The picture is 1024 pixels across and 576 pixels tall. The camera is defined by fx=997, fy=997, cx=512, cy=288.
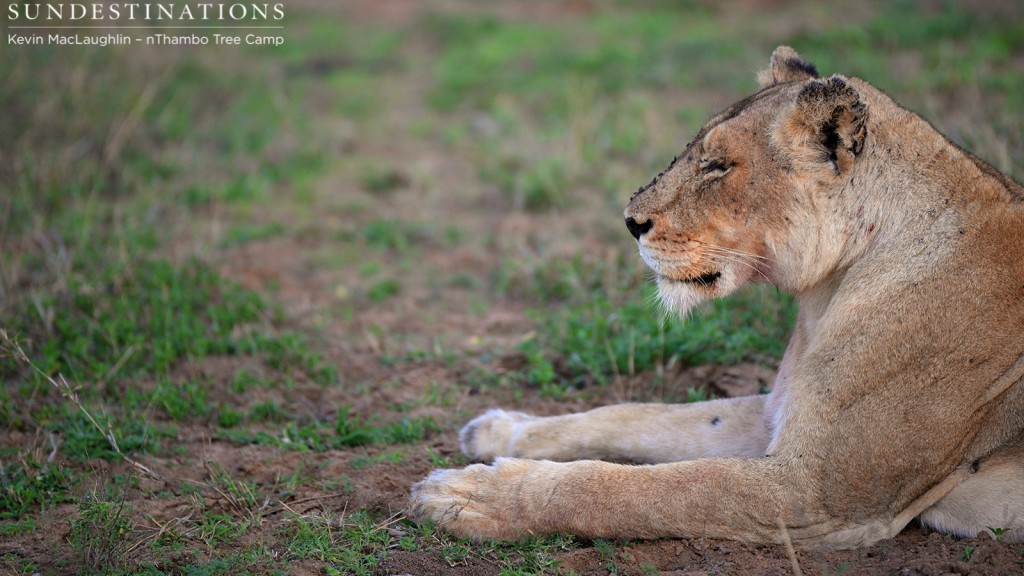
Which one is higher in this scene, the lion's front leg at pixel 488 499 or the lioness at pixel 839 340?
the lioness at pixel 839 340

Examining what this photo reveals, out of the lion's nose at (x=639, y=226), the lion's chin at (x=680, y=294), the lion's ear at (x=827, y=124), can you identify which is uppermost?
the lion's ear at (x=827, y=124)

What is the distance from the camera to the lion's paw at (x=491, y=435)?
4.20 metres

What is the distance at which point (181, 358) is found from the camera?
5.19 meters

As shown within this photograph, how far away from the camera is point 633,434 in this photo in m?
4.14

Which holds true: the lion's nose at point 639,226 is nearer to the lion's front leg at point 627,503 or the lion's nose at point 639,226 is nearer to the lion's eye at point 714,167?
the lion's eye at point 714,167

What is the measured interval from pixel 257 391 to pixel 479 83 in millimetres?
5629

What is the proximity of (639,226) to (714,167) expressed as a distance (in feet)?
1.20

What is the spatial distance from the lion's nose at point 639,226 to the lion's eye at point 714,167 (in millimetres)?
279

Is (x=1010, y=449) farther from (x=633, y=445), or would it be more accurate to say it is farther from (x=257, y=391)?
(x=257, y=391)

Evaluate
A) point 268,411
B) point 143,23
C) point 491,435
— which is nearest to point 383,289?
point 268,411

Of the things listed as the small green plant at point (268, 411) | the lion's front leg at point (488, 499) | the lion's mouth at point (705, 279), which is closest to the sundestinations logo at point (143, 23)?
the small green plant at point (268, 411)

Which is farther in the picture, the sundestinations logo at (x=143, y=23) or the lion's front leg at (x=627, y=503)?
the sundestinations logo at (x=143, y=23)

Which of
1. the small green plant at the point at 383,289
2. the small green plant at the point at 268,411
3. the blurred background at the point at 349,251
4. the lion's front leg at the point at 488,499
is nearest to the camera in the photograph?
the lion's front leg at the point at 488,499

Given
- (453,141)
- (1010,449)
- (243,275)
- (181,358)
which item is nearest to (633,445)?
(1010,449)
